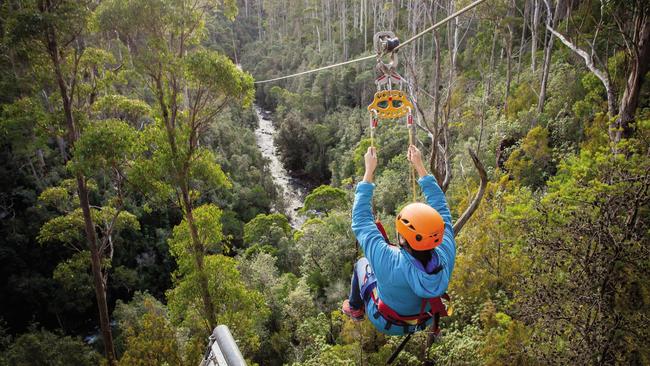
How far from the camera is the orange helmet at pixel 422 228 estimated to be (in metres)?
2.50

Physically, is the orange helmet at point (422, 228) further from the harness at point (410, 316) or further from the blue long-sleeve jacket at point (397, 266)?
the harness at point (410, 316)

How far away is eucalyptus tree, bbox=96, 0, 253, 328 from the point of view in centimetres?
638

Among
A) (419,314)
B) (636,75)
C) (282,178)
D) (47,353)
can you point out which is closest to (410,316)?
(419,314)

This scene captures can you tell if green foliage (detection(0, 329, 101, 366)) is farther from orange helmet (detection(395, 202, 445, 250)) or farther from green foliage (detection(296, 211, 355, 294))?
orange helmet (detection(395, 202, 445, 250))

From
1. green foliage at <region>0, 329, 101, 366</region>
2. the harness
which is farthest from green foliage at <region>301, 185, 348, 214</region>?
the harness

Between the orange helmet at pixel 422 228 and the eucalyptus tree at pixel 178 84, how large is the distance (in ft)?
16.9

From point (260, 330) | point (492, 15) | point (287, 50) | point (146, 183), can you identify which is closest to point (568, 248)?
point (146, 183)

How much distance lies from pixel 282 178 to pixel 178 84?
27278 millimetres

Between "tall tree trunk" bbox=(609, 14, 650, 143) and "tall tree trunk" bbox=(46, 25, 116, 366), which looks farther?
"tall tree trunk" bbox=(46, 25, 116, 366)

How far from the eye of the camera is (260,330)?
40.8 feet

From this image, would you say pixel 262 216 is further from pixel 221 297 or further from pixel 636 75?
pixel 636 75

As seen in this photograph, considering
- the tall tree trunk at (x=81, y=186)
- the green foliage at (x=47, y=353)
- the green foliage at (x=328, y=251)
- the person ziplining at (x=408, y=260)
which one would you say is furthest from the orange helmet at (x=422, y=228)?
the green foliage at (x=328, y=251)

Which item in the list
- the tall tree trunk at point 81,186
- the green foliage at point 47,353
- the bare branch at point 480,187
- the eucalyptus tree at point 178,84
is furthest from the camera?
the green foliage at point 47,353

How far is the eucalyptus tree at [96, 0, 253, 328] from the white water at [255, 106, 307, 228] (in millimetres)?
19037
